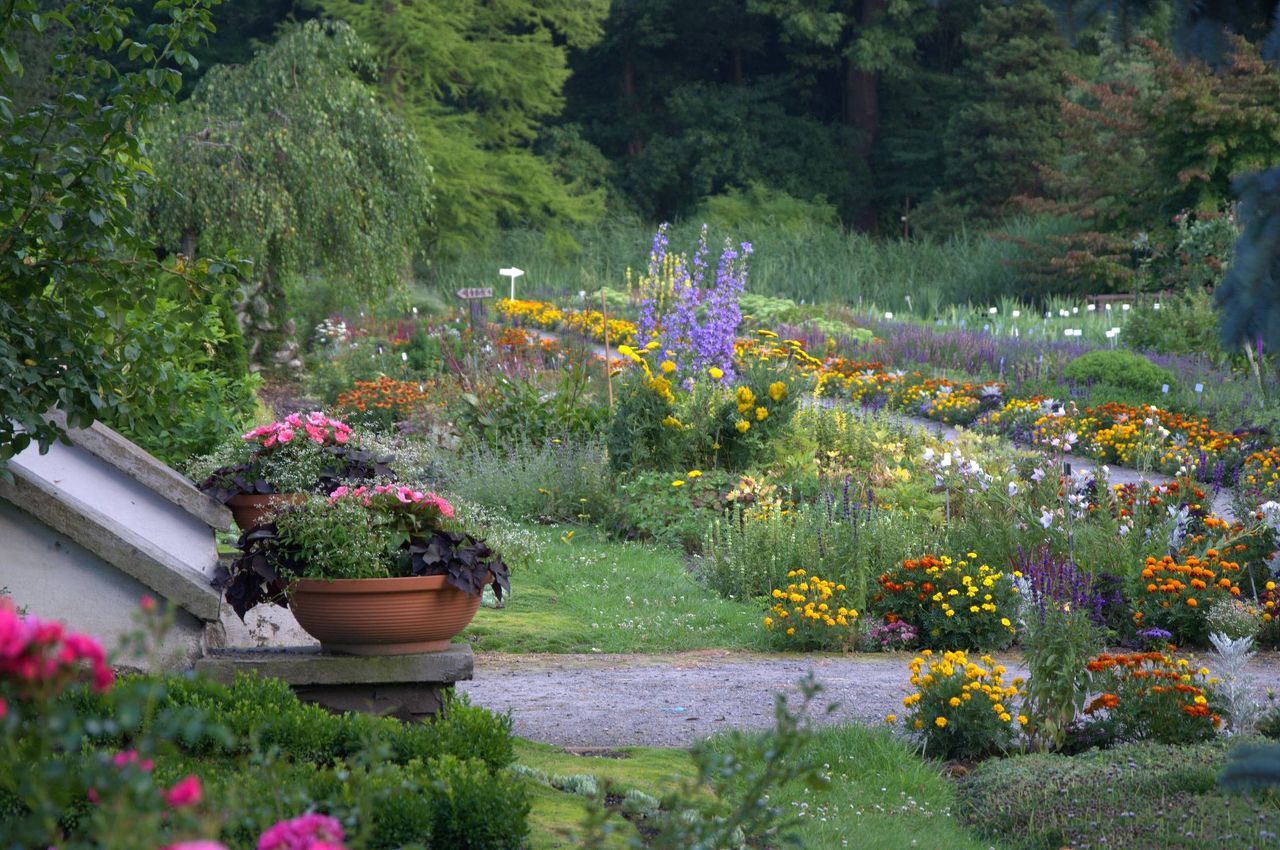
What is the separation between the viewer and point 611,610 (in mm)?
6812

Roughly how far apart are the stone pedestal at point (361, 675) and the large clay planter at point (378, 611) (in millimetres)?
41

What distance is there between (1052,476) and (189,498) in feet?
15.5

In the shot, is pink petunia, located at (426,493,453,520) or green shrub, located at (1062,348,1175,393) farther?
green shrub, located at (1062,348,1175,393)

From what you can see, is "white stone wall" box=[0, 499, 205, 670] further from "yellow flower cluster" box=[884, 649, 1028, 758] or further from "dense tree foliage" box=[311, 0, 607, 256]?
"dense tree foliage" box=[311, 0, 607, 256]

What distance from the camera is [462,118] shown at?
26156 millimetres

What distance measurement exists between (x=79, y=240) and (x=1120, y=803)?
10.6 feet

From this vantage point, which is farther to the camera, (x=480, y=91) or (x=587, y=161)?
(x=587, y=161)

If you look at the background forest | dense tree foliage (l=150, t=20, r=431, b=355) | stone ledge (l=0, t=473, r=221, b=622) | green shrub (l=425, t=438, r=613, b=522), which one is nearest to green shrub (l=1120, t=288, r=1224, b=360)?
the background forest

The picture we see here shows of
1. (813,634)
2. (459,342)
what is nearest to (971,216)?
(459,342)

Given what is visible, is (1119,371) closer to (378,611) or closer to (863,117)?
(378,611)

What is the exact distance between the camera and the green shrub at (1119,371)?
40.0ft

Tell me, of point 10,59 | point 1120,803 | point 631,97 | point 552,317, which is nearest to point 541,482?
point 1120,803

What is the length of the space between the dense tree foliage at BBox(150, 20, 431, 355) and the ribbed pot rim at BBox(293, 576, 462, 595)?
1023 centimetres

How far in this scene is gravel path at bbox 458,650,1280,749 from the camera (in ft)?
15.5
